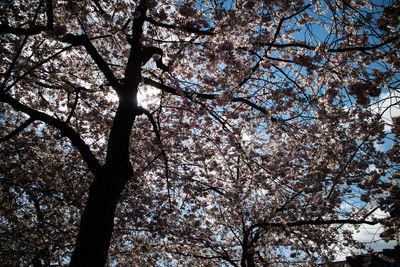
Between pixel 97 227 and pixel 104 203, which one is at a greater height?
pixel 104 203

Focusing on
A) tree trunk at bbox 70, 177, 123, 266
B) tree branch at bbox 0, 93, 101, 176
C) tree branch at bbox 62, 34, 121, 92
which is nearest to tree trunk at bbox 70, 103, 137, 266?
tree trunk at bbox 70, 177, 123, 266

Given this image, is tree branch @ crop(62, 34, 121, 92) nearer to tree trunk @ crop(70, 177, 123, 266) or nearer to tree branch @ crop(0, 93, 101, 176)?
tree branch @ crop(0, 93, 101, 176)

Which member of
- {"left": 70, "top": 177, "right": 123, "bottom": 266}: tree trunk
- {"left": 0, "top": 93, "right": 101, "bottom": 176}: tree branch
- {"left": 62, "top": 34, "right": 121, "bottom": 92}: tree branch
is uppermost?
{"left": 62, "top": 34, "right": 121, "bottom": 92}: tree branch

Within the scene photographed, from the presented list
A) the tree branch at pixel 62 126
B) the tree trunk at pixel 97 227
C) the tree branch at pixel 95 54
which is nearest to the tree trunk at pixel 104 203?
the tree trunk at pixel 97 227

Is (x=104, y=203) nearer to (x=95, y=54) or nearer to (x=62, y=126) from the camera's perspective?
(x=62, y=126)

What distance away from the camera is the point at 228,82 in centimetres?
651

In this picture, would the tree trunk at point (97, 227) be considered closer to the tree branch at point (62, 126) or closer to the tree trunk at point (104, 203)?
the tree trunk at point (104, 203)

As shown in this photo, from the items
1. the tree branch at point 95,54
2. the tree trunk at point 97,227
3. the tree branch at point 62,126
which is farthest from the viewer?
the tree branch at point 95,54

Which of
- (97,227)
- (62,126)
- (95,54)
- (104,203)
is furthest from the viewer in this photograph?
(95,54)

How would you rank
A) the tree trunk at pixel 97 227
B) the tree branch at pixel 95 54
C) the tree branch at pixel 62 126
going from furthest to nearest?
the tree branch at pixel 95 54
the tree branch at pixel 62 126
the tree trunk at pixel 97 227

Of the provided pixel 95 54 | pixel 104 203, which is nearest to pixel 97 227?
pixel 104 203

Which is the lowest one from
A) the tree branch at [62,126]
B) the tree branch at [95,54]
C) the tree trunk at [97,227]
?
the tree trunk at [97,227]

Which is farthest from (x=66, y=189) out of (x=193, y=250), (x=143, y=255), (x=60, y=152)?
(x=193, y=250)

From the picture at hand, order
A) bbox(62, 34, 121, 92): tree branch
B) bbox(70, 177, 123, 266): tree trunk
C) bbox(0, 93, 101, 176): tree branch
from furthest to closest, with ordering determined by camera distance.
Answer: bbox(62, 34, 121, 92): tree branch < bbox(0, 93, 101, 176): tree branch < bbox(70, 177, 123, 266): tree trunk
